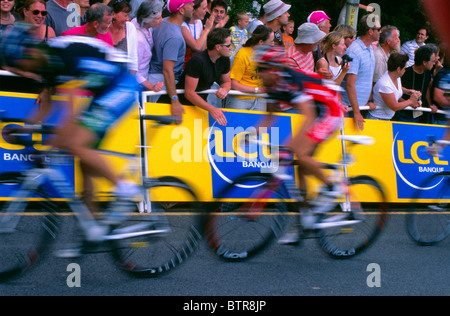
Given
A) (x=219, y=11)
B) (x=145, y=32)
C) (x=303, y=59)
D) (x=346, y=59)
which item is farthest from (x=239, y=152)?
(x=219, y=11)

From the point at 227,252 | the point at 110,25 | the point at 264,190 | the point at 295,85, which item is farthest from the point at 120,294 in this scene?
the point at 110,25

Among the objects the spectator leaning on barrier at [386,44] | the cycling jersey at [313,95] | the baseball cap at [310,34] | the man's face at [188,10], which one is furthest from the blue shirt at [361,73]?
the cycling jersey at [313,95]

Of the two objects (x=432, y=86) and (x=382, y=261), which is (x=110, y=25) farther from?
(x=432, y=86)

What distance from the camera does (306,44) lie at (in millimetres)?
8891

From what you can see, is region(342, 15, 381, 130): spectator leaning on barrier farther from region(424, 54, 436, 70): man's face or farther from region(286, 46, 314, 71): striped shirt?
region(424, 54, 436, 70): man's face

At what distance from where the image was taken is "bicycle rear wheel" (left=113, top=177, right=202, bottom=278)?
4.97 m

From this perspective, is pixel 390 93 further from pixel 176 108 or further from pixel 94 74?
pixel 94 74

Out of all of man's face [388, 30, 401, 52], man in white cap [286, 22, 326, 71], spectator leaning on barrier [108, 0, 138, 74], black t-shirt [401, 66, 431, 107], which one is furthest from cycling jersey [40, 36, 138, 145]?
man's face [388, 30, 401, 52]

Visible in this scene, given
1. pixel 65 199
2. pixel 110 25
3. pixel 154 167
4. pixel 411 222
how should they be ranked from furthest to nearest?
pixel 110 25 < pixel 154 167 < pixel 411 222 < pixel 65 199

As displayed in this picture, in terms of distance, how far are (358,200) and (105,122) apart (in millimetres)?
2626

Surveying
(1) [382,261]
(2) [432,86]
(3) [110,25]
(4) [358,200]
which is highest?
(3) [110,25]

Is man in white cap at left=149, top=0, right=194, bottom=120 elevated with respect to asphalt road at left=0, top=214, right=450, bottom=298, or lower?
elevated

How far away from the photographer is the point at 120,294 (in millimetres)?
4805

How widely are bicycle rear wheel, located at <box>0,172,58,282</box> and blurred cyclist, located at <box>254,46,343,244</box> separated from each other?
2.09 meters
